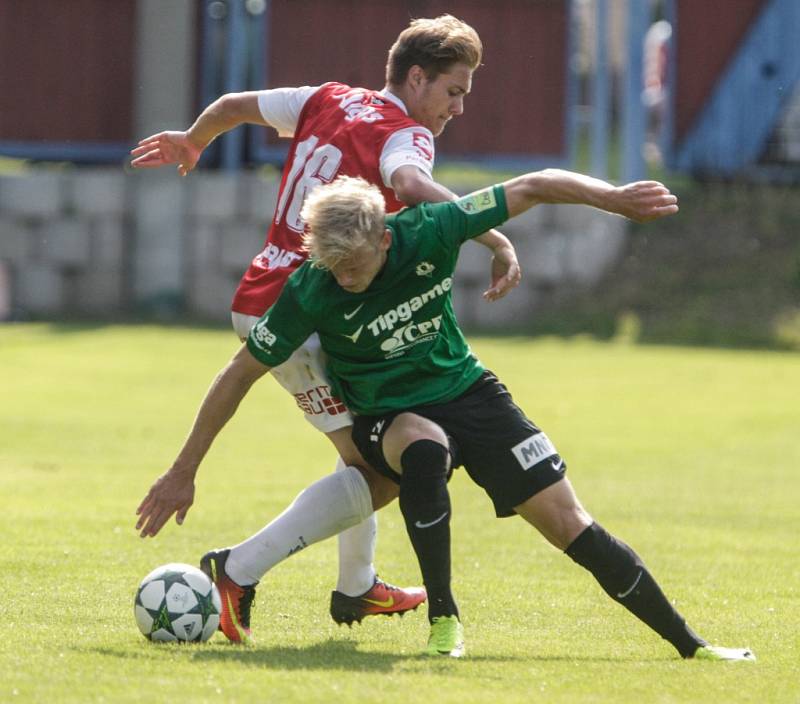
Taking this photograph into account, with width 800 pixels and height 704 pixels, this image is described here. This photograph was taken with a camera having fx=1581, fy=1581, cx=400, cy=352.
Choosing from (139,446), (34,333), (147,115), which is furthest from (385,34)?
(139,446)

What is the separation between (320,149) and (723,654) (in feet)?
7.51

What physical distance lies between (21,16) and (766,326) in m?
11.2

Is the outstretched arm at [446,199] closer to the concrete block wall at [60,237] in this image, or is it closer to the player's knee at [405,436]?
the player's knee at [405,436]

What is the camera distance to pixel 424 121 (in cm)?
583

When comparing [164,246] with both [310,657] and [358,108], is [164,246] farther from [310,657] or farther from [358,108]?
[310,657]

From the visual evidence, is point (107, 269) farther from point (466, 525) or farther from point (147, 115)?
point (466, 525)

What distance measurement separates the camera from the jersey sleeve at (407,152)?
5.43m

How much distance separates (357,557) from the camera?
6.04 metres

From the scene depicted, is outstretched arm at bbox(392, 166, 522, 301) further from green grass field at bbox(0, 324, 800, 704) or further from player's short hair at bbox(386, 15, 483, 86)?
green grass field at bbox(0, 324, 800, 704)

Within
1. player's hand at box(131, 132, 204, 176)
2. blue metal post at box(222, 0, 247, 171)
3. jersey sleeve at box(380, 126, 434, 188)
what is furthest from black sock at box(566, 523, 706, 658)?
blue metal post at box(222, 0, 247, 171)

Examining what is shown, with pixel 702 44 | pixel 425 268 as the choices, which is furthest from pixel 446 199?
pixel 702 44

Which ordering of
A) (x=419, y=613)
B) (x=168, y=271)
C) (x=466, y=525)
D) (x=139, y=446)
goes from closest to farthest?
(x=419, y=613) → (x=466, y=525) → (x=139, y=446) → (x=168, y=271)

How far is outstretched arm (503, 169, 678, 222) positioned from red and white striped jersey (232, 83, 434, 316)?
1.29ft

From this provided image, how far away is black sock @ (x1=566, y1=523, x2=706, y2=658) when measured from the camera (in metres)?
5.42
